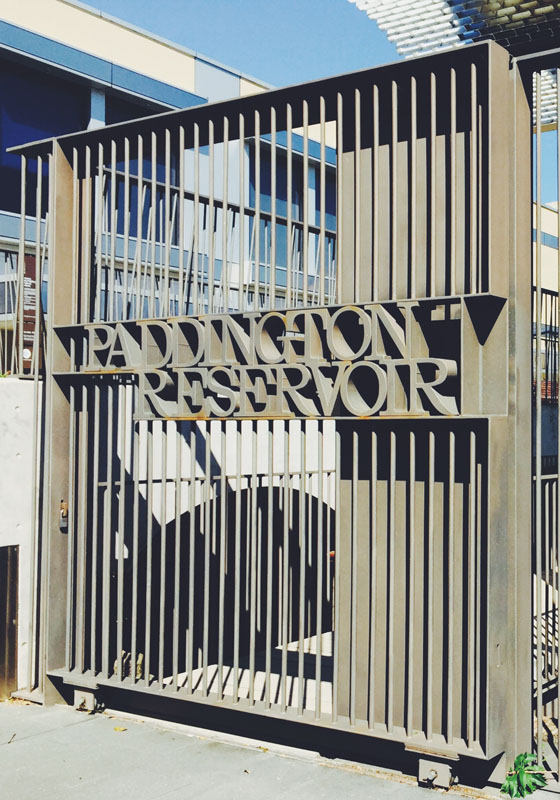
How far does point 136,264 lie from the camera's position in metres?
7.75

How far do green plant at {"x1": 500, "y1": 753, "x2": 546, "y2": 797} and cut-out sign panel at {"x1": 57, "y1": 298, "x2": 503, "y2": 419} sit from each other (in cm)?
218

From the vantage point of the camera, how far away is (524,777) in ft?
18.4

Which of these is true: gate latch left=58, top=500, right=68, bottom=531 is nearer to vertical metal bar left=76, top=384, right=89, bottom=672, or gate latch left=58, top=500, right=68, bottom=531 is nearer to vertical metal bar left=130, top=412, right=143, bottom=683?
vertical metal bar left=76, top=384, right=89, bottom=672

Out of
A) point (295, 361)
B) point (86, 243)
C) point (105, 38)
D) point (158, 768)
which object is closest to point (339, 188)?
point (295, 361)

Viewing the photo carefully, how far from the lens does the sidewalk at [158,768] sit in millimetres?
5816

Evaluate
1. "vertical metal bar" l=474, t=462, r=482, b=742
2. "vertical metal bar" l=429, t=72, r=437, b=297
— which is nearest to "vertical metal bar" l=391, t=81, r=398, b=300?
"vertical metal bar" l=429, t=72, r=437, b=297

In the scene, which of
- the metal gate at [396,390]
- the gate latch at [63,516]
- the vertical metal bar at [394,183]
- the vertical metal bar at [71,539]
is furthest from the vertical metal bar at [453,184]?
the gate latch at [63,516]

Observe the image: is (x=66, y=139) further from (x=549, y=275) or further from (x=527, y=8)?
(x=549, y=275)

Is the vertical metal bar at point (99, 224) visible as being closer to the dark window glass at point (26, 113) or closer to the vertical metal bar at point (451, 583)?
the vertical metal bar at point (451, 583)

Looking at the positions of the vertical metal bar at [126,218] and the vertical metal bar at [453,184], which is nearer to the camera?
the vertical metal bar at [453,184]

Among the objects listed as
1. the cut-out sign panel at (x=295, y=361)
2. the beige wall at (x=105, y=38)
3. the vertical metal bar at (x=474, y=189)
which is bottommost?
the cut-out sign panel at (x=295, y=361)

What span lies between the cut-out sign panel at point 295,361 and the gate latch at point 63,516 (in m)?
1.13

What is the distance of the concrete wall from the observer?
7.93 m

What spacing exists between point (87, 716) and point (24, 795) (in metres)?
1.76
